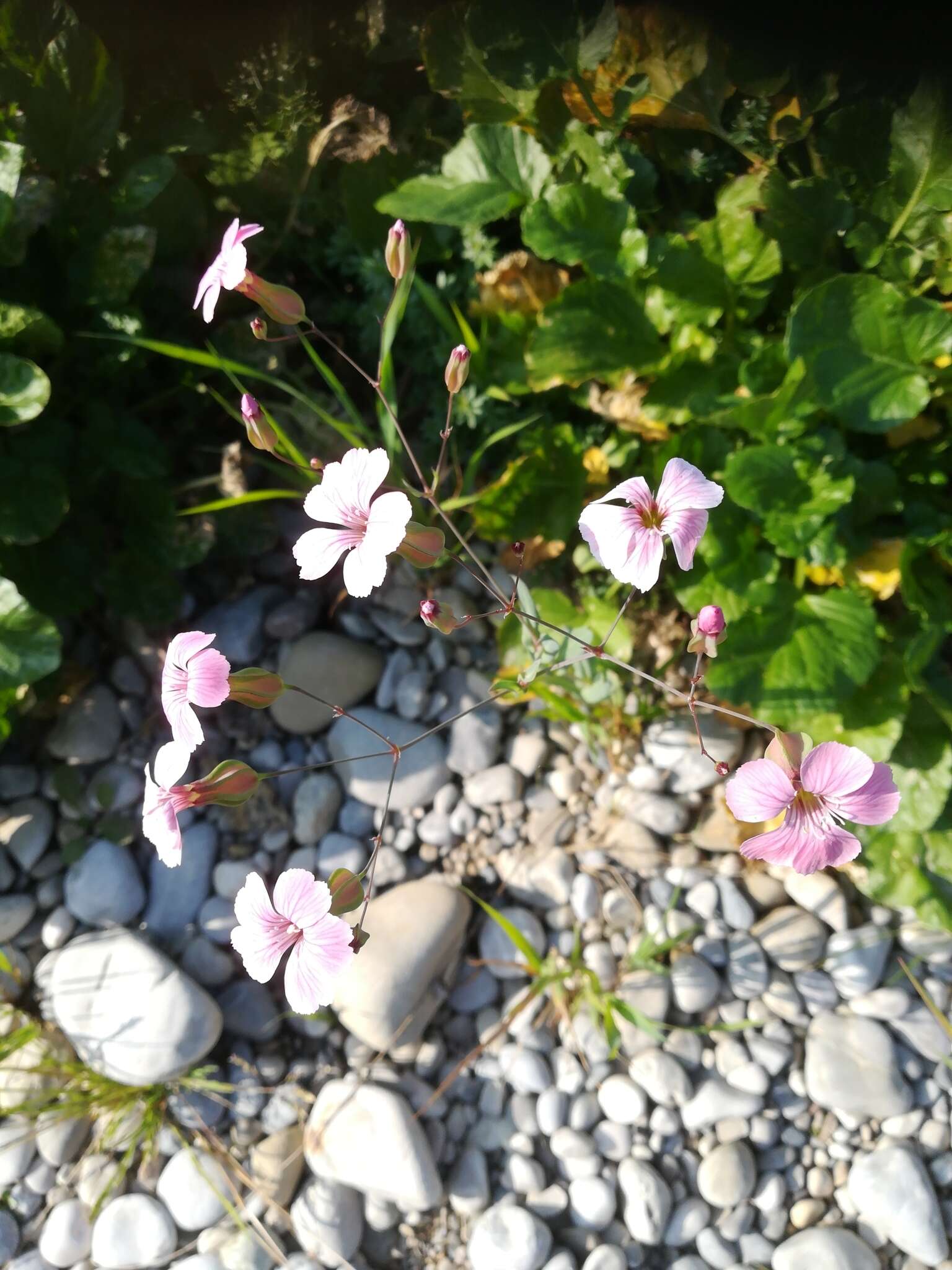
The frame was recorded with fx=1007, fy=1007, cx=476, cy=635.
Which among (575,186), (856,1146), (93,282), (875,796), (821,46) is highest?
(821,46)

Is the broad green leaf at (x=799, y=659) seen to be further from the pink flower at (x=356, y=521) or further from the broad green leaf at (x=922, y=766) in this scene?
the pink flower at (x=356, y=521)

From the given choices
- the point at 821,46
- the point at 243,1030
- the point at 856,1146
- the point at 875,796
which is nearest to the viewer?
the point at 875,796

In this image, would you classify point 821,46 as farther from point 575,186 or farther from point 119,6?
point 119,6

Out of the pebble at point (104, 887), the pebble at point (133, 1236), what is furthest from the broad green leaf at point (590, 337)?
the pebble at point (133, 1236)

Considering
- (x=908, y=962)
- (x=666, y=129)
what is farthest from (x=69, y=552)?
(x=908, y=962)

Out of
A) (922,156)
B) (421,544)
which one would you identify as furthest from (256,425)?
(922,156)
